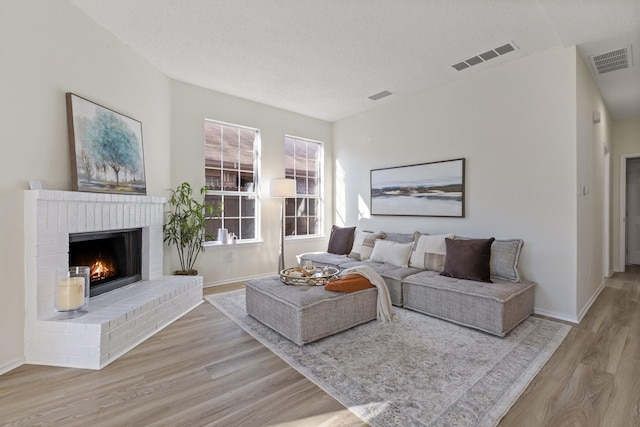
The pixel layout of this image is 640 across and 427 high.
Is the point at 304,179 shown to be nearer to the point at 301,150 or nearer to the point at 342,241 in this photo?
the point at 301,150

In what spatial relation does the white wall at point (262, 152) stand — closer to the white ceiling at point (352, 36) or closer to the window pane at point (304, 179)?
the window pane at point (304, 179)

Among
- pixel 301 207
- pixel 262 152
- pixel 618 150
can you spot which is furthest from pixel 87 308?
pixel 618 150

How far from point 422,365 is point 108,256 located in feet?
10.1

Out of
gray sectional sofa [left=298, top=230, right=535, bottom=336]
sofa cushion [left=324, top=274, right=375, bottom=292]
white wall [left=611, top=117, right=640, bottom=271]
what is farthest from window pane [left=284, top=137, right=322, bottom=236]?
white wall [left=611, top=117, right=640, bottom=271]

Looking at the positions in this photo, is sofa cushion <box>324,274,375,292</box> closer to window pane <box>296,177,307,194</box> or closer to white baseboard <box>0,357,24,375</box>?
white baseboard <box>0,357,24,375</box>

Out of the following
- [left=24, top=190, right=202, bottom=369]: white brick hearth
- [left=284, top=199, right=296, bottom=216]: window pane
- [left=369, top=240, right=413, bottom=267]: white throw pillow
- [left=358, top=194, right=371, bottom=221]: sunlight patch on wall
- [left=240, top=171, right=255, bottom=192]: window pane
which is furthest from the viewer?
[left=284, top=199, right=296, bottom=216]: window pane

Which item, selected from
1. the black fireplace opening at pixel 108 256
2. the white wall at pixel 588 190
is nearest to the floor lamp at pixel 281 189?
the black fireplace opening at pixel 108 256

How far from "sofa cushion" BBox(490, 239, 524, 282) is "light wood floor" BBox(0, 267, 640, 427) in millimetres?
745

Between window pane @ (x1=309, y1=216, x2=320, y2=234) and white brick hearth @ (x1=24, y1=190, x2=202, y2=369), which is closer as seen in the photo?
white brick hearth @ (x1=24, y1=190, x2=202, y2=369)

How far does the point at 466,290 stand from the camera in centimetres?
292

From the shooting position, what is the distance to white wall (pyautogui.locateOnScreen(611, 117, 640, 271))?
5184 millimetres

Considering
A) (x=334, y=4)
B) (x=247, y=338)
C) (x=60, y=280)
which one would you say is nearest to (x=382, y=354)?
(x=247, y=338)

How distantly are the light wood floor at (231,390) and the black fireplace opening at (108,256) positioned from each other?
2.75 ft

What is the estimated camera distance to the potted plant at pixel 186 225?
155 inches
